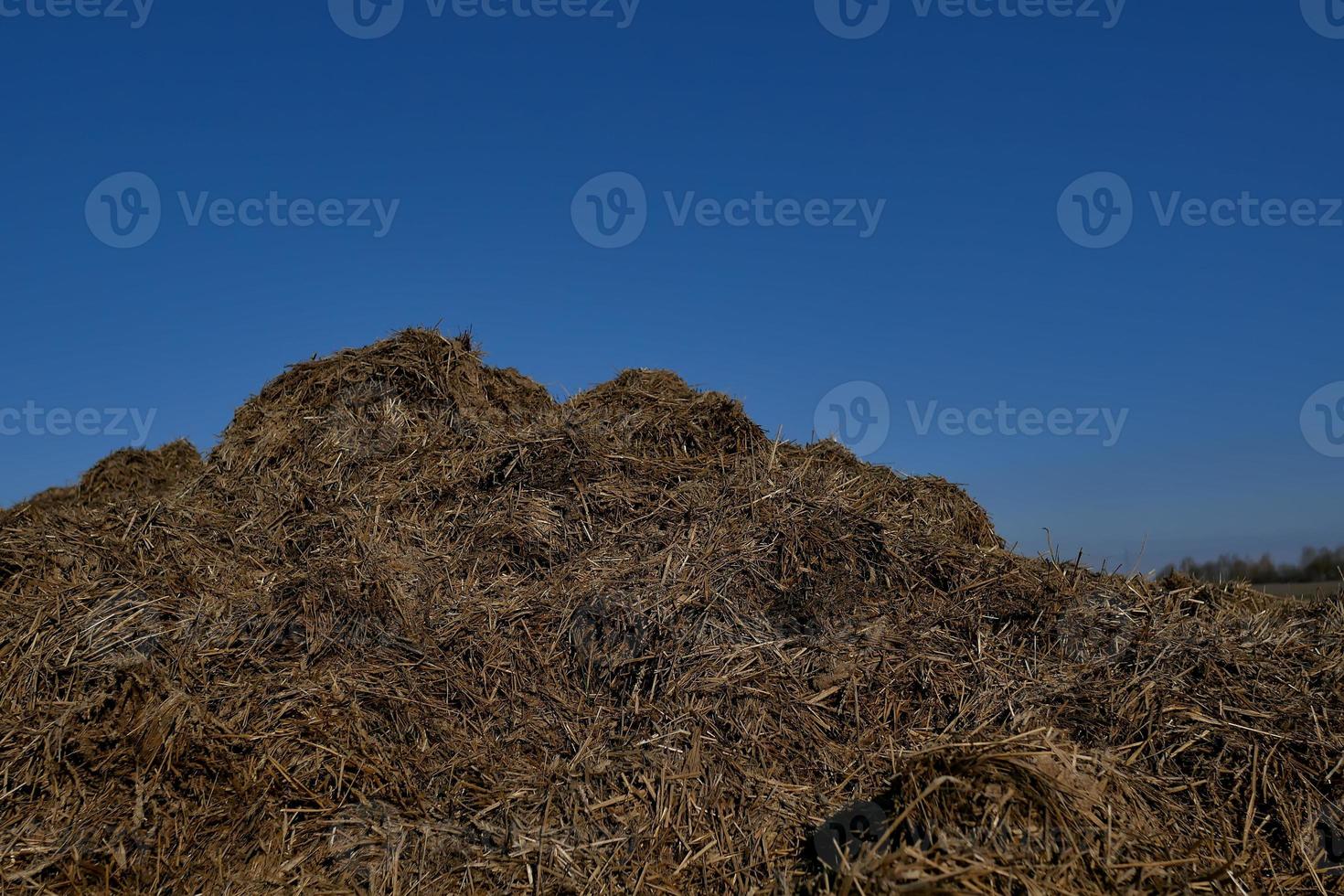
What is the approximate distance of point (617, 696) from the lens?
4867 millimetres

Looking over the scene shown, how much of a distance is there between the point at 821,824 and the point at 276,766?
2682mm

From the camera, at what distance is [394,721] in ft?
15.3

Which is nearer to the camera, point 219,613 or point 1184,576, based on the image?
point 219,613

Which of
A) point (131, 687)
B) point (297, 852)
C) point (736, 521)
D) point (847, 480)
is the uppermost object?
point (847, 480)

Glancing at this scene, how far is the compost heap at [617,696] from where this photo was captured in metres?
3.92

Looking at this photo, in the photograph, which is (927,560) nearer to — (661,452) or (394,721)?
(661,452)

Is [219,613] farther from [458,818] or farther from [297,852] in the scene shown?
[458,818]

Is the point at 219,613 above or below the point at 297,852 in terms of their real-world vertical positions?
above

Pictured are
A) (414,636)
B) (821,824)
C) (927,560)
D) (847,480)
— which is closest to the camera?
(821,824)

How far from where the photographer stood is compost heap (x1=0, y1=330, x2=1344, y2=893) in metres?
3.92

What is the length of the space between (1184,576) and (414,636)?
6.37 m

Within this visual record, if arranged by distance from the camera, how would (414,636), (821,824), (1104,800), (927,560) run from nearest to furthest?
(1104,800)
(821,824)
(414,636)
(927,560)

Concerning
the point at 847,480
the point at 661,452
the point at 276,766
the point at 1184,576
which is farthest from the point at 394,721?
the point at 1184,576

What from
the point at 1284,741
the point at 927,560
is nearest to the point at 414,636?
the point at 927,560
